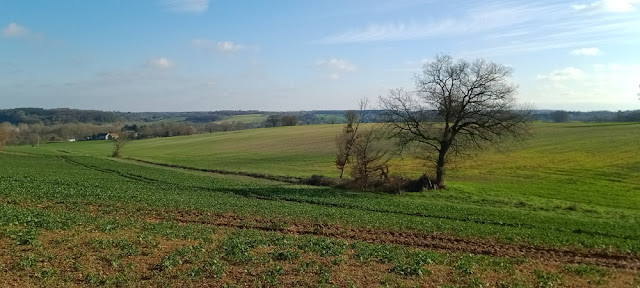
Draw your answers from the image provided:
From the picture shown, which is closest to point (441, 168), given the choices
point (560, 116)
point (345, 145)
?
point (345, 145)

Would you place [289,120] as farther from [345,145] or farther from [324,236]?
[324,236]

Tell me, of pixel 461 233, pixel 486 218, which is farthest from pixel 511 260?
pixel 486 218

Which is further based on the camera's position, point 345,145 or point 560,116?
point 560,116

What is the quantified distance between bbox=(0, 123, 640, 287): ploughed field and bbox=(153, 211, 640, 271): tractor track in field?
52 mm

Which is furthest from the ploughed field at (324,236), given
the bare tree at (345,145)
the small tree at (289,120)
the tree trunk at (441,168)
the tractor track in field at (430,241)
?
the small tree at (289,120)

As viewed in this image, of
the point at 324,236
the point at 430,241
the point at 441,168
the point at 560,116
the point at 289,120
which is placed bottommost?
the point at 430,241

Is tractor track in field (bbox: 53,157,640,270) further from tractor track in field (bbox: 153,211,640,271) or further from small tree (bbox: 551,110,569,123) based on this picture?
small tree (bbox: 551,110,569,123)

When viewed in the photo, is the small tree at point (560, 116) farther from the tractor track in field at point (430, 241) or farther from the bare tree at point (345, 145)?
the tractor track in field at point (430, 241)

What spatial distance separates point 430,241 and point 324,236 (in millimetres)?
4603

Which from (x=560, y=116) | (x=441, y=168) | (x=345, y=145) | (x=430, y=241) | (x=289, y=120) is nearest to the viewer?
(x=430, y=241)

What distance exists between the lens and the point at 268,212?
82.5ft

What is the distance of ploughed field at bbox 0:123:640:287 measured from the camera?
40.1ft

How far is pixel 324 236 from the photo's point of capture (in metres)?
19.3

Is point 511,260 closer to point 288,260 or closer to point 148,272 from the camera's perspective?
point 288,260
